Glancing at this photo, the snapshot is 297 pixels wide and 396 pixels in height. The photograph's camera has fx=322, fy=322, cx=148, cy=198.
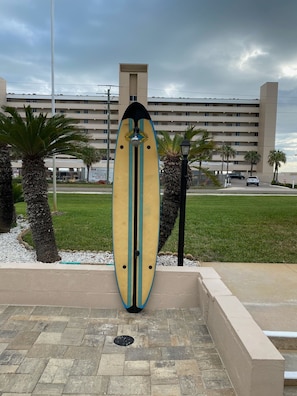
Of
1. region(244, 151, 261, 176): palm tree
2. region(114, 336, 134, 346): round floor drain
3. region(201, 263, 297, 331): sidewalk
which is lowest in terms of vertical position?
region(201, 263, 297, 331): sidewalk

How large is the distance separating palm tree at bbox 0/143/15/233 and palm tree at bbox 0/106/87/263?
78.2 inches

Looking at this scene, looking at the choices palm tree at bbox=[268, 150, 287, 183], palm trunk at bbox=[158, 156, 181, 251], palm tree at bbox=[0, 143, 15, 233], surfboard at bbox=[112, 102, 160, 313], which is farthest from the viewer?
palm tree at bbox=[268, 150, 287, 183]

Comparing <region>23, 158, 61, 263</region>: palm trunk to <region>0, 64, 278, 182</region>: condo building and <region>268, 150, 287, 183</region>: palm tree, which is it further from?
<region>268, 150, 287, 183</region>: palm tree

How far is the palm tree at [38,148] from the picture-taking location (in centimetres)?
654

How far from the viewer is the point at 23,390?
8.97ft

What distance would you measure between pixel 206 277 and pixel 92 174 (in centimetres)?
5334

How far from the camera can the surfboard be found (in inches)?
170

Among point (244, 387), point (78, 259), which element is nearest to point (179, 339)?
point (244, 387)

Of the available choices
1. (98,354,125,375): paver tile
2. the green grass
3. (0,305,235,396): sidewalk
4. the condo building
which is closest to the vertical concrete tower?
the condo building

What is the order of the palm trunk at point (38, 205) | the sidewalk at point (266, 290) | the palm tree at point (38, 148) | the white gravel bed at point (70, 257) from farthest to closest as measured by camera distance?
1. the white gravel bed at point (70, 257)
2. the palm trunk at point (38, 205)
3. the palm tree at point (38, 148)
4. the sidewalk at point (266, 290)

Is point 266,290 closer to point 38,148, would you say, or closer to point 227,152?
point 38,148

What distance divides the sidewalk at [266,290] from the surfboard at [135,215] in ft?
5.78

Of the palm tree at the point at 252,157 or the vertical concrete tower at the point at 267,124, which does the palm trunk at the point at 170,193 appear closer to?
the palm tree at the point at 252,157

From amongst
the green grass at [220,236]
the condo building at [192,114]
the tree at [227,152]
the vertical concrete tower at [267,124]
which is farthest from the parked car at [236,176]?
the green grass at [220,236]
